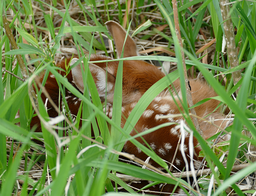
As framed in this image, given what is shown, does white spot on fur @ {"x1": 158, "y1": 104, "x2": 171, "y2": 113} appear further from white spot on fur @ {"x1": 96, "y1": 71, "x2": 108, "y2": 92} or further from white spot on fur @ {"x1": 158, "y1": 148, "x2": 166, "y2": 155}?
white spot on fur @ {"x1": 96, "y1": 71, "x2": 108, "y2": 92}

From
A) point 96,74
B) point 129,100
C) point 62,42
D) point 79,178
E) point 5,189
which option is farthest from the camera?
point 62,42

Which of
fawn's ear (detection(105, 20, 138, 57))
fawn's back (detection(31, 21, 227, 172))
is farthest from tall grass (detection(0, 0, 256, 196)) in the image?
fawn's back (detection(31, 21, 227, 172))

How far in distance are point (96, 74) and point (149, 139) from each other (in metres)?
0.60

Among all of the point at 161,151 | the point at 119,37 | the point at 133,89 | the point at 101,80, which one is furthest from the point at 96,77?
the point at 161,151

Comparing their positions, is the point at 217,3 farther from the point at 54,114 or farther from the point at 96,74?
the point at 54,114

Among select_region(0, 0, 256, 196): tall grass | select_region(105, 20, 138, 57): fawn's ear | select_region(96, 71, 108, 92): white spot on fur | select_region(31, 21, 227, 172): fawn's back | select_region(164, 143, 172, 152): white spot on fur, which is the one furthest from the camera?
select_region(105, 20, 138, 57): fawn's ear

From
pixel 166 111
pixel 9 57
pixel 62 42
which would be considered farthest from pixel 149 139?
pixel 62 42

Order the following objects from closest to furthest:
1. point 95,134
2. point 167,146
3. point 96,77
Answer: point 95,134, point 167,146, point 96,77

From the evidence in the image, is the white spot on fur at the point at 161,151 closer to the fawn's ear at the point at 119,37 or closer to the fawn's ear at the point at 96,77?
the fawn's ear at the point at 96,77

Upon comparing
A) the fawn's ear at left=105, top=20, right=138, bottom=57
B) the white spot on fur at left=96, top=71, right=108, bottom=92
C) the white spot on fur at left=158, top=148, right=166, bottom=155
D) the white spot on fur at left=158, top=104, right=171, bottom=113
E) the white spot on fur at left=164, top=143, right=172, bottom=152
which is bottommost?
the white spot on fur at left=158, top=148, right=166, bottom=155

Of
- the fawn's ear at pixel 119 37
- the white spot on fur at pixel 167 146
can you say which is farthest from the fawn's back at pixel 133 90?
the white spot on fur at pixel 167 146

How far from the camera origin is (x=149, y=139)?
1.57 metres

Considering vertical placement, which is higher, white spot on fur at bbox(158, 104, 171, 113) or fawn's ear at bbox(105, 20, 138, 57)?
fawn's ear at bbox(105, 20, 138, 57)

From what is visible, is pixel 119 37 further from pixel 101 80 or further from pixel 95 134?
pixel 95 134
